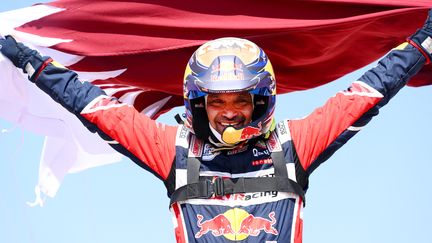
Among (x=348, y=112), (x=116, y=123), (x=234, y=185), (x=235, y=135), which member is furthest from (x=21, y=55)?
(x=348, y=112)

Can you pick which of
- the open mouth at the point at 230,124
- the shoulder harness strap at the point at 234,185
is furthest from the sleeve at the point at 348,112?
the open mouth at the point at 230,124

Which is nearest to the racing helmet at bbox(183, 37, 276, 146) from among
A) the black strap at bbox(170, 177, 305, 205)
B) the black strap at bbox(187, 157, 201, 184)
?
the black strap at bbox(187, 157, 201, 184)

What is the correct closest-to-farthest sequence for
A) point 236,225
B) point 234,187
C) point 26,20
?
point 236,225 → point 234,187 → point 26,20

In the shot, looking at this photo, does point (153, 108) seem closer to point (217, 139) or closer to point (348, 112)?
point (217, 139)

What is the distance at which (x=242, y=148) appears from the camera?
282 inches

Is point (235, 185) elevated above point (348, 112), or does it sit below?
below

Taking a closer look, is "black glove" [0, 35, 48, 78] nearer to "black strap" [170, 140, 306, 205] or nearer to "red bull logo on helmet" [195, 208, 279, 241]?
"black strap" [170, 140, 306, 205]

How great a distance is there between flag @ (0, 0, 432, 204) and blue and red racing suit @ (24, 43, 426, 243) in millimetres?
1074

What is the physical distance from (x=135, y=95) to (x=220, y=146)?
94.1 inches

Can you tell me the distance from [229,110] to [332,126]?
86 cm

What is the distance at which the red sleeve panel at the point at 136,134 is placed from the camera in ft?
23.3

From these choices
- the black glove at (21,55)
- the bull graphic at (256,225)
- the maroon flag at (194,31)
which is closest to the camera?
the bull graphic at (256,225)

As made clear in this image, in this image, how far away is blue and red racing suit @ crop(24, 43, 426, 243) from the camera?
6812 mm

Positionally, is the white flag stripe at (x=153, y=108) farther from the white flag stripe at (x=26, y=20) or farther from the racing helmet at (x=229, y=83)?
the racing helmet at (x=229, y=83)
